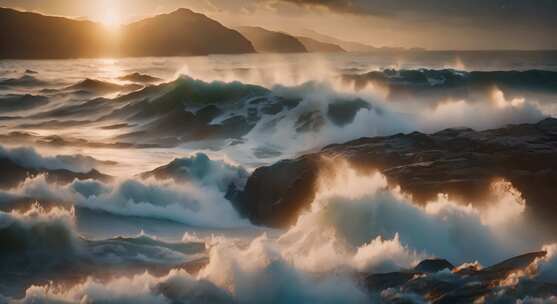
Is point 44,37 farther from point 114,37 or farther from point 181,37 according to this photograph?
point 181,37

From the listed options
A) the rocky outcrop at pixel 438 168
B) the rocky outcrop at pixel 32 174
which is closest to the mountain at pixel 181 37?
the rocky outcrop at pixel 32 174

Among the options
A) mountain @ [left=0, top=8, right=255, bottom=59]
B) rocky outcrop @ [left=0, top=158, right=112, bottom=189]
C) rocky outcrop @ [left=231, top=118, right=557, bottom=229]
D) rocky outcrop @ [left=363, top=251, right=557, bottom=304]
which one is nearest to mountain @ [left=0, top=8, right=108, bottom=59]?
mountain @ [left=0, top=8, right=255, bottom=59]

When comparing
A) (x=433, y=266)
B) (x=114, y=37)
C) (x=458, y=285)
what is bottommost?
(x=458, y=285)

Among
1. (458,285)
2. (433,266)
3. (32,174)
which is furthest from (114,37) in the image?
(458,285)

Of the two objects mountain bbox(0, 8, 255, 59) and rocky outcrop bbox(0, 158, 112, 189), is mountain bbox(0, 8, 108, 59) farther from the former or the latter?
rocky outcrop bbox(0, 158, 112, 189)

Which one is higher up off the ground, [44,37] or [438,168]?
[44,37]
